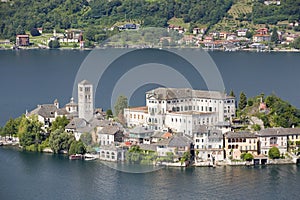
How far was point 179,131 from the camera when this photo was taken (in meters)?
27.2

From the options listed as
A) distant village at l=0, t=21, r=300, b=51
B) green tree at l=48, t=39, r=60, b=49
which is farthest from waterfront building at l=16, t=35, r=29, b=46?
green tree at l=48, t=39, r=60, b=49

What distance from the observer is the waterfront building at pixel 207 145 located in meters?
25.5

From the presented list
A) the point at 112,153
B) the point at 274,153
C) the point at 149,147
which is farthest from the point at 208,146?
the point at 112,153

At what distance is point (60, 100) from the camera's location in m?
38.4

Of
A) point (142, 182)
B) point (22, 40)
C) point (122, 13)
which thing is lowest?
point (142, 182)

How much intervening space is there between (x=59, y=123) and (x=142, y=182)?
5472 mm

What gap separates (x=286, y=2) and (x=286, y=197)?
5609cm

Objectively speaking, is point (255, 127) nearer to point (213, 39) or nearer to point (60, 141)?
point (60, 141)

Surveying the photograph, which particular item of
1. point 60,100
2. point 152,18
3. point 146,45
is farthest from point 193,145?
point 152,18

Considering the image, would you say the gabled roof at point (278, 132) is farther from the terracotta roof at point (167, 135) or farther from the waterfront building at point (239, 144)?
the terracotta roof at point (167, 135)

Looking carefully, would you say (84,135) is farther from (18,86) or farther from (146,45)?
(146,45)

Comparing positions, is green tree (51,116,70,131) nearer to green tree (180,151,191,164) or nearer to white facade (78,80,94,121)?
white facade (78,80,94,121)

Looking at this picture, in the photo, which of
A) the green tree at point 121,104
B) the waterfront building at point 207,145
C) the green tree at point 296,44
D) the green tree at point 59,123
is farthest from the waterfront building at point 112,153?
the green tree at point 296,44

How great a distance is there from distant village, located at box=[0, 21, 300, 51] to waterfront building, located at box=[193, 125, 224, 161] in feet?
132
